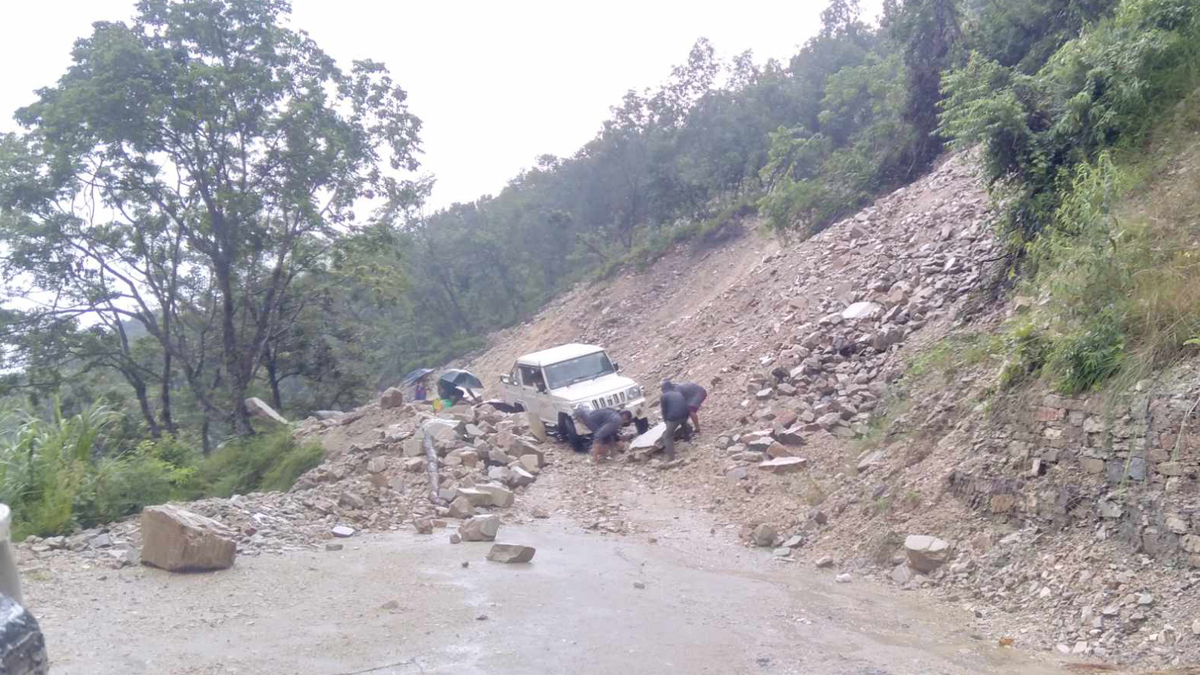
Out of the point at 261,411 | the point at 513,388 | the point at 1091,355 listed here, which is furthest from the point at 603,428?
the point at 261,411

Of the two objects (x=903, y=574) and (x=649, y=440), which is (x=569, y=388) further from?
(x=903, y=574)

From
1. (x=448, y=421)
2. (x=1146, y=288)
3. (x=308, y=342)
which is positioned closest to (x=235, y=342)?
(x=308, y=342)

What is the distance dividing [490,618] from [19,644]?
13.7 ft

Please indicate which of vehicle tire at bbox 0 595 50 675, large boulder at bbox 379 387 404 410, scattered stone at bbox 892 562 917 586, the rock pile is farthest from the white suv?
vehicle tire at bbox 0 595 50 675

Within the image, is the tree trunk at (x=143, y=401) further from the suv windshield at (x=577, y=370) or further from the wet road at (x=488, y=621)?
the wet road at (x=488, y=621)

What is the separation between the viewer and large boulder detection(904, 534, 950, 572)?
8016 mm

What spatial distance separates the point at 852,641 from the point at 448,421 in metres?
9.23

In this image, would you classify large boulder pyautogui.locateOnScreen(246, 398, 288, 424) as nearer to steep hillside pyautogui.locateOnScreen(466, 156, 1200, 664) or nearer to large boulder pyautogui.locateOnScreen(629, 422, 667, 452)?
steep hillside pyautogui.locateOnScreen(466, 156, 1200, 664)

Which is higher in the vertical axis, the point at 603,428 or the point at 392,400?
the point at 392,400

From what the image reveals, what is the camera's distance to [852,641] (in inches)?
258

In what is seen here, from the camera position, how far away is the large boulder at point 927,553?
8016 mm

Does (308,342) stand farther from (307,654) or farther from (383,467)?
(307,654)

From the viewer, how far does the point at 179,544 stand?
766 centimetres

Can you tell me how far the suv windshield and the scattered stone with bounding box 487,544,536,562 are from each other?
24.2 feet
